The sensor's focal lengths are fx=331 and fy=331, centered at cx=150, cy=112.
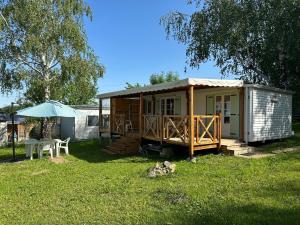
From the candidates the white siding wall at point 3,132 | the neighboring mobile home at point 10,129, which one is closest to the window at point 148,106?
the neighboring mobile home at point 10,129

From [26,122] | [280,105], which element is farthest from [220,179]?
[26,122]

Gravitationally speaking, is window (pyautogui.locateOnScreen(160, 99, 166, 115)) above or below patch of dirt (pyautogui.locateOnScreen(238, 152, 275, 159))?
above

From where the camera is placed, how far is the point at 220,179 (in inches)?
314

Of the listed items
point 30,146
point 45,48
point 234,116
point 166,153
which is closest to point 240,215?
point 166,153

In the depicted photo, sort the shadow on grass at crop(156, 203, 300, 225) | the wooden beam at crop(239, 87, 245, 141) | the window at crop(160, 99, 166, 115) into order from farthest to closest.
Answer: the window at crop(160, 99, 166, 115)
the wooden beam at crop(239, 87, 245, 141)
the shadow on grass at crop(156, 203, 300, 225)

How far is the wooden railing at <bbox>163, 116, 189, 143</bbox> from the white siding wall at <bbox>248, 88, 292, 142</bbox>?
2713mm

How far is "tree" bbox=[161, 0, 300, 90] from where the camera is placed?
17.4 meters

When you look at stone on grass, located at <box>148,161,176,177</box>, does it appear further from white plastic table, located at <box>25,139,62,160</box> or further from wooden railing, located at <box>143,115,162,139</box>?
white plastic table, located at <box>25,139,62,160</box>

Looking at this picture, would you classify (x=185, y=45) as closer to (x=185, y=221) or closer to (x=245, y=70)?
(x=245, y=70)

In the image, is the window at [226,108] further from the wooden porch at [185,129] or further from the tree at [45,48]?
the tree at [45,48]

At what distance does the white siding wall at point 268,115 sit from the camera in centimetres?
1259

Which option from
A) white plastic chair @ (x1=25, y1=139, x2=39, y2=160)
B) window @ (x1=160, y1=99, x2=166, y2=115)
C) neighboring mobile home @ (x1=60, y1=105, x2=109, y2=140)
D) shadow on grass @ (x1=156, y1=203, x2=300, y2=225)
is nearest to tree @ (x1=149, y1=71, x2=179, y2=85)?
neighboring mobile home @ (x1=60, y1=105, x2=109, y2=140)

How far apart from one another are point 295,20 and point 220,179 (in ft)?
40.4

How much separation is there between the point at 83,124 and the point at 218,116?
13.8 meters
